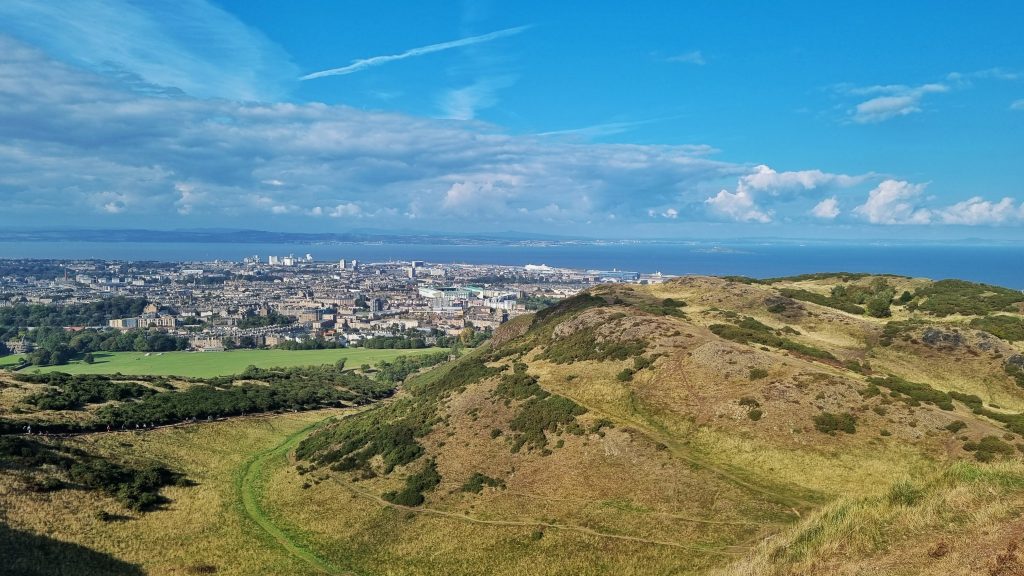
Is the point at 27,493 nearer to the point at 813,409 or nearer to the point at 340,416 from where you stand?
the point at 340,416

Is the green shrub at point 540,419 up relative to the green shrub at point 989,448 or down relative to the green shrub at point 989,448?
down

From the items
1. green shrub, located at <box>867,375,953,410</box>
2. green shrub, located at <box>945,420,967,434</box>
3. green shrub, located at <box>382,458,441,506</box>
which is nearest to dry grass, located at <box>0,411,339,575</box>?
green shrub, located at <box>382,458,441,506</box>

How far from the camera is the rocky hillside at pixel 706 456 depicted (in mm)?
16250

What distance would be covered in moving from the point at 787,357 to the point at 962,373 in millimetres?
14377

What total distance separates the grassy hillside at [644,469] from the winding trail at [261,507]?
200 millimetres

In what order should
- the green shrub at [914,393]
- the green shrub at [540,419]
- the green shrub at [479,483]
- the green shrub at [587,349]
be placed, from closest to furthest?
the green shrub at [914,393] → the green shrub at [479,483] → the green shrub at [540,419] → the green shrub at [587,349]

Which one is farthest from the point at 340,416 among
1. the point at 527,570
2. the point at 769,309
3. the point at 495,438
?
the point at 769,309

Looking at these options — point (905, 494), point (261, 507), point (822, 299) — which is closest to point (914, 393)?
point (905, 494)

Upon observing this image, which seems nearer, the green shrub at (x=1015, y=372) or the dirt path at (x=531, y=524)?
the dirt path at (x=531, y=524)

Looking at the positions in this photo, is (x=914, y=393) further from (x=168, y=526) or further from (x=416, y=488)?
(x=168, y=526)

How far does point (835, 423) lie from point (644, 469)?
12.3 m

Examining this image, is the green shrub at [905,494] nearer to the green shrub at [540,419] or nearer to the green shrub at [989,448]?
the green shrub at [989,448]

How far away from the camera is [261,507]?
4234 cm

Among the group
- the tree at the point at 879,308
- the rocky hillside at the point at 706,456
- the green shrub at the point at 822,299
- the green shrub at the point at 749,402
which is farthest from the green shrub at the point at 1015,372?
the green shrub at the point at 822,299
